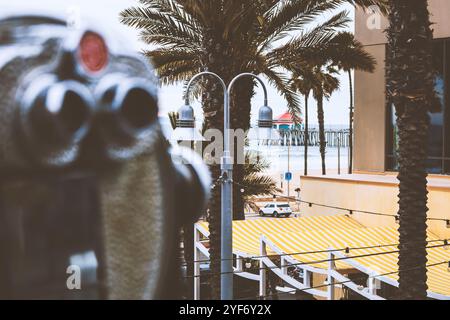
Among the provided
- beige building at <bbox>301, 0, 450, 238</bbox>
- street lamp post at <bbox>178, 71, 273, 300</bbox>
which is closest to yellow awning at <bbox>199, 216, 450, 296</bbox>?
beige building at <bbox>301, 0, 450, 238</bbox>

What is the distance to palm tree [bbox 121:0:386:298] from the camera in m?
12.4

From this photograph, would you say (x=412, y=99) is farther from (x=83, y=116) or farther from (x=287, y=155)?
(x=287, y=155)

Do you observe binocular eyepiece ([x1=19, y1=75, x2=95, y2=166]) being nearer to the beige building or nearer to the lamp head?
the lamp head

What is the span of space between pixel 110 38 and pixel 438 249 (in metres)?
14.5

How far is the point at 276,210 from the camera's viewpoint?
1992 inches

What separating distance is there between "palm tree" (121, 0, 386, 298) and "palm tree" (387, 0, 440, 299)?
300 centimetres

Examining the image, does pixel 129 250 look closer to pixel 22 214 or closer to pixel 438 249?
pixel 22 214

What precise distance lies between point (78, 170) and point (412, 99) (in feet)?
31.3

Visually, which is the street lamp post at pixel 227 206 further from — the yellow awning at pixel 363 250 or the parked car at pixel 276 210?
the parked car at pixel 276 210

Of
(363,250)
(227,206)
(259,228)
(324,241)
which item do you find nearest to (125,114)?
Answer: (227,206)

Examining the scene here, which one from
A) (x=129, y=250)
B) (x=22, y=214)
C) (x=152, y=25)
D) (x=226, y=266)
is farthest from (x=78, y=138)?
(x=152, y=25)

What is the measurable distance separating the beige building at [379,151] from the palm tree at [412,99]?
22.4 feet

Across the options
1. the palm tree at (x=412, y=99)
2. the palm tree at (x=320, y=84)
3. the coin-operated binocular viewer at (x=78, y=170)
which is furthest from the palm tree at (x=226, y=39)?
the coin-operated binocular viewer at (x=78, y=170)

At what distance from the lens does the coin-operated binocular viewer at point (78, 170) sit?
141 centimetres
